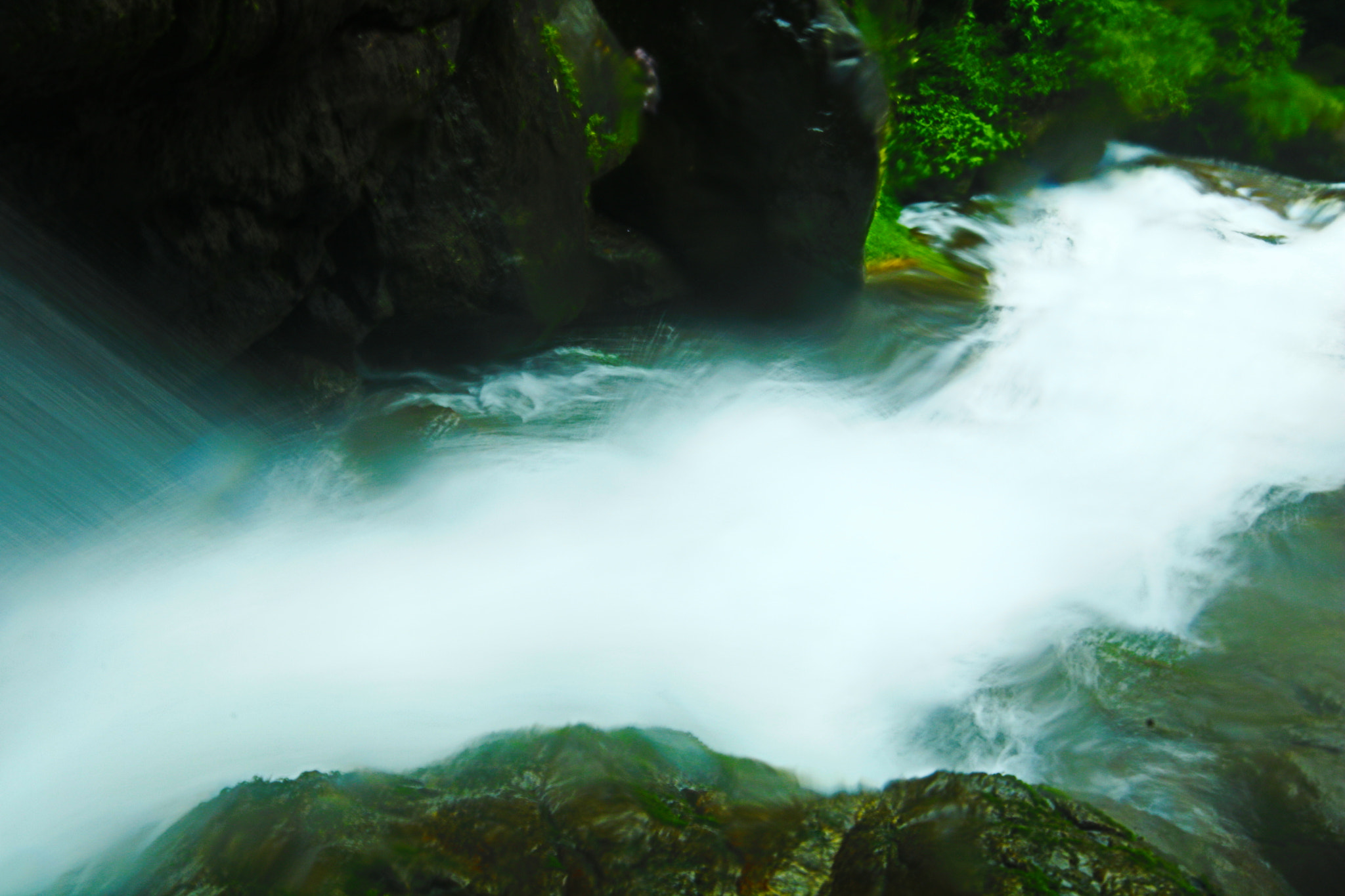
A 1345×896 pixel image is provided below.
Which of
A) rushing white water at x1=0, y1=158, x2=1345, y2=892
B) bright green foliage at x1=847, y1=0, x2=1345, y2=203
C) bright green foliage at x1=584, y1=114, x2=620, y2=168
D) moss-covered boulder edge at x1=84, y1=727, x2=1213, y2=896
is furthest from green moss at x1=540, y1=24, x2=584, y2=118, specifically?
moss-covered boulder edge at x1=84, y1=727, x2=1213, y2=896

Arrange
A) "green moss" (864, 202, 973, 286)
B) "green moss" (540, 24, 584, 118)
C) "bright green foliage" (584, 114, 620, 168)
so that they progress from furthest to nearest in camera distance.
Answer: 1. "green moss" (864, 202, 973, 286)
2. "bright green foliage" (584, 114, 620, 168)
3. "green moss" (540, 24, 584, 118)

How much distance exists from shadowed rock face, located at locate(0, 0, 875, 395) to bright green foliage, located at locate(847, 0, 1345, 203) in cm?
163

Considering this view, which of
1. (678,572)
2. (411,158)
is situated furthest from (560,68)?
(678,572)

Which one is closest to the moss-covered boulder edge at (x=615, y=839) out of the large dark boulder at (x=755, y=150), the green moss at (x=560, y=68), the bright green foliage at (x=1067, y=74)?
the green moss at (x=560, y=68)

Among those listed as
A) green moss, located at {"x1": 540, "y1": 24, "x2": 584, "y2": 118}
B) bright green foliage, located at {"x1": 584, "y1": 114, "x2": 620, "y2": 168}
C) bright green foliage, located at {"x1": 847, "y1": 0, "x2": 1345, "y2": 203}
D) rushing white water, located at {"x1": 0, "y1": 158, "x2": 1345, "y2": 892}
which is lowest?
rushing white water, located at {"x1": 0, "y1": 158, "x2": 1345, "y2": 892}

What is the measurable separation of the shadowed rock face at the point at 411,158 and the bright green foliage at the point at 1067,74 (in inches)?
64.1

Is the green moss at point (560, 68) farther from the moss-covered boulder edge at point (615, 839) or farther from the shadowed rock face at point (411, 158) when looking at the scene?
the moss-covered boulder edge at point (615, 839)

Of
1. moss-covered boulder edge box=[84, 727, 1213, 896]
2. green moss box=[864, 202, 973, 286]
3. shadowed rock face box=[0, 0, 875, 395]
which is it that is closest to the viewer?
moss-covered boulder edge box=[84, 727, 1213, 896]

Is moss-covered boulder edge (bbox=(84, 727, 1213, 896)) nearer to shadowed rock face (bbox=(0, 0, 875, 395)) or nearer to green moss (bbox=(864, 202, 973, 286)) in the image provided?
Answer: shadowed rock face (bbox=(0, 0, 875, 395))

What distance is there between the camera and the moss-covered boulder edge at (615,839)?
2.38 metres

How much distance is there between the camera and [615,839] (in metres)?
2.52

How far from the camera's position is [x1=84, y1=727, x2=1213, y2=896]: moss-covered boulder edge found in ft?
7.82

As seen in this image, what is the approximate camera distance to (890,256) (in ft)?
22.2

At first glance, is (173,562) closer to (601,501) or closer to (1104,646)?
(601,501)
